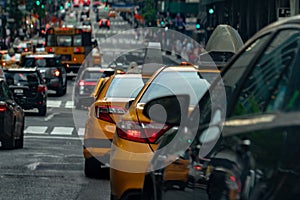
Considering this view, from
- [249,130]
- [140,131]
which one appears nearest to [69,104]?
[140,131]

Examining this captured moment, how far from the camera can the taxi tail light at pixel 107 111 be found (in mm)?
13805

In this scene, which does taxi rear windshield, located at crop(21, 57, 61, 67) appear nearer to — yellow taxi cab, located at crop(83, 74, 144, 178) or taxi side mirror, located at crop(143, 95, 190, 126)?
yellow taxi cab, located at crop(83, 74, 144, 178)

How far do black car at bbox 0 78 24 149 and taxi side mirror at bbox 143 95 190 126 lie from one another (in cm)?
1130

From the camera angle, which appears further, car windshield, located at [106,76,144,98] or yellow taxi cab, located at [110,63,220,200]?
car windshield, located at [106,76,144,98]

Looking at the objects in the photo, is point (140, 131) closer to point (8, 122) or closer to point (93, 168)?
point (93, 168)

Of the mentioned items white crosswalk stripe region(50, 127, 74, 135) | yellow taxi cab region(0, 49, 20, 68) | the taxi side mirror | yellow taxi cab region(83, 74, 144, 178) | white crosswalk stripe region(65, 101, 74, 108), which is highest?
the taxi side mirror

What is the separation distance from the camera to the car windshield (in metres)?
14.4

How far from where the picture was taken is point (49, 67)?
44500 millimetres

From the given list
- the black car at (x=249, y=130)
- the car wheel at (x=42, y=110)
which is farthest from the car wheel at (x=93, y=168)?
the car wheel at (x=42, y=110)

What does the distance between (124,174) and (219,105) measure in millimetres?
3699

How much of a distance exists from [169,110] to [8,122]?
11814mm

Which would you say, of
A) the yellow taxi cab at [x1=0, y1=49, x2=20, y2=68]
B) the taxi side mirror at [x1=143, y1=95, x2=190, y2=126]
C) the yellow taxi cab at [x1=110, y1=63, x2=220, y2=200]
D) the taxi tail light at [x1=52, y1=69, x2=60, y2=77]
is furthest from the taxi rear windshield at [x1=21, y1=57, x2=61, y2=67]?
the taxi side mirror at [x1=143, y1=95, x2=190, y2=126]

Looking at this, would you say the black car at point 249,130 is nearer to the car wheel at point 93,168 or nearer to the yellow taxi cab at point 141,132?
the yellow taxi cab at point 141,132

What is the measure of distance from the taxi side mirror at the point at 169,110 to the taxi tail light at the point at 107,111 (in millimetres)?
5409
